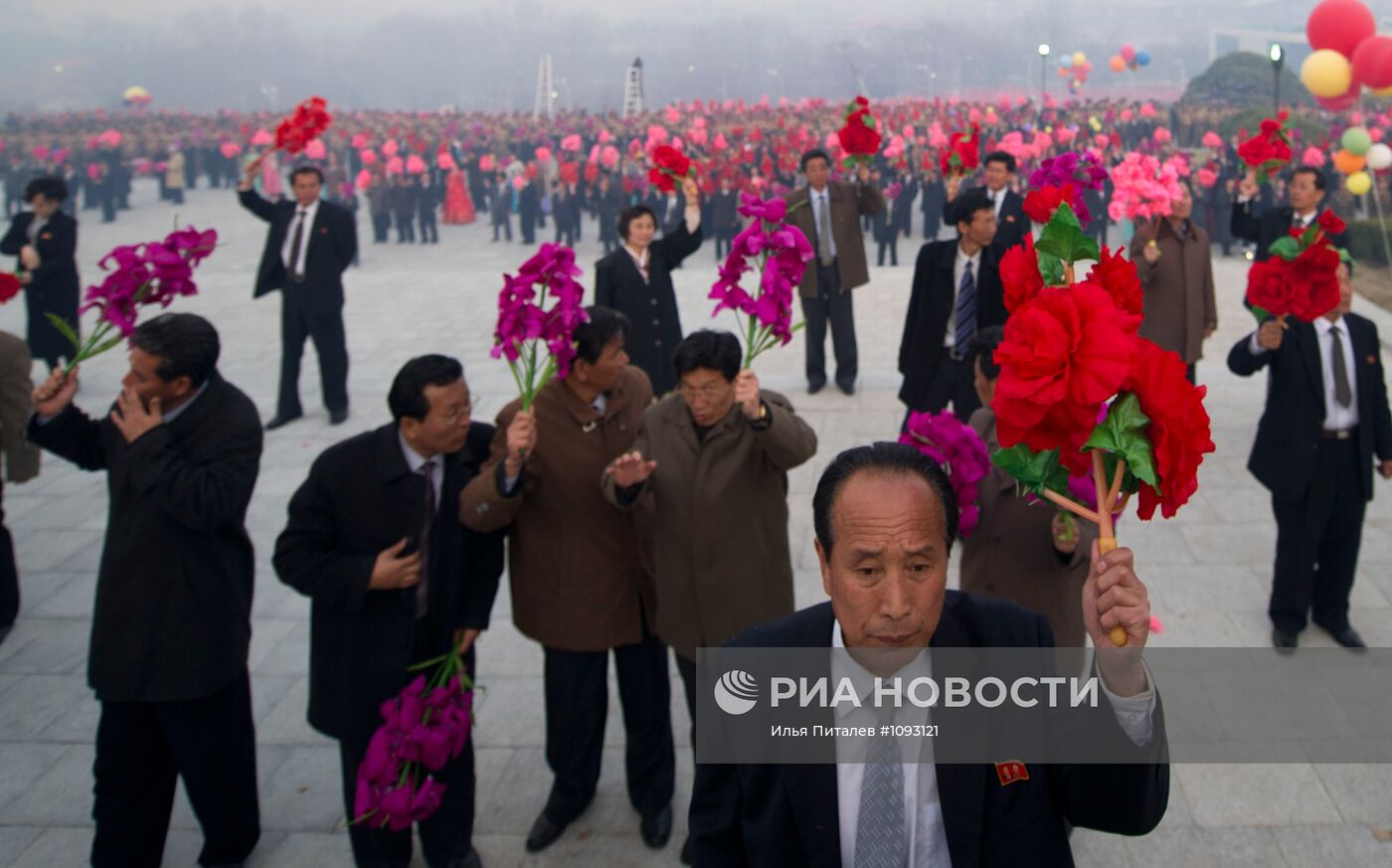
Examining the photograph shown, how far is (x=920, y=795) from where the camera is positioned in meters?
1.85

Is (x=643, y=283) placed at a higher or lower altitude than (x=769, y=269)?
lower

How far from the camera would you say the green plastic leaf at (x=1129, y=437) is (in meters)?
1.58

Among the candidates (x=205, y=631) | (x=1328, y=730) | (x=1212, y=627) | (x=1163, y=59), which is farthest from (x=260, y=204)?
(x=1163, y=59)

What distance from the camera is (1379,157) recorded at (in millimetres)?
14469

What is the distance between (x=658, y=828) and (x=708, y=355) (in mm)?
1646

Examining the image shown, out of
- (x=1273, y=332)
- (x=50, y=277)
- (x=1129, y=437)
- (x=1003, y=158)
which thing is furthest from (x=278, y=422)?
(x=1129, y=437)

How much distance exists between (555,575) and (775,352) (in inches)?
293

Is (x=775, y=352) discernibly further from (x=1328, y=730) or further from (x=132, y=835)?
(x=132, y=835)

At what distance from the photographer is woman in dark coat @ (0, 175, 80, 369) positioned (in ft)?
30.2

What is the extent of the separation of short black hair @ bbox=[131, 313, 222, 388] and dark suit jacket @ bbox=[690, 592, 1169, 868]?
2239 mm

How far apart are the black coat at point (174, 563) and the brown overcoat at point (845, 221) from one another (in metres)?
5.55

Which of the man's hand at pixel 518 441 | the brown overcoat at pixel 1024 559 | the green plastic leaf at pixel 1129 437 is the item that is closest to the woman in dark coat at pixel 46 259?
the man's hand at pixel 518 441

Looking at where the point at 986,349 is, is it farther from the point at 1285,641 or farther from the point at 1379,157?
the point at 1379,157

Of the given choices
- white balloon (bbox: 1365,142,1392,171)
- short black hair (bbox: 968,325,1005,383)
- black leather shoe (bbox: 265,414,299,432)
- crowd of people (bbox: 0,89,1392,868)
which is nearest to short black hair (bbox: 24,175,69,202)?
black leather shoe (bbox: 265,414,299,432)
